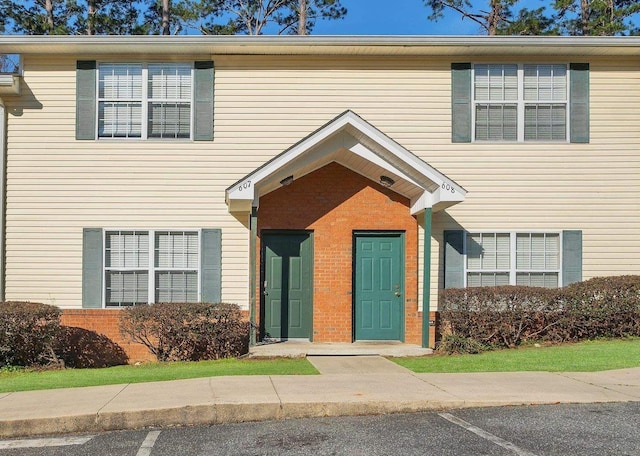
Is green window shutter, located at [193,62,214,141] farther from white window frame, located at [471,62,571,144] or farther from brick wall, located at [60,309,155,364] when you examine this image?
white window frame, located at [471,62,571,144]

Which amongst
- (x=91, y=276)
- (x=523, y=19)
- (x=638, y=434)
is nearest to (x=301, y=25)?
(x=523, y=19)

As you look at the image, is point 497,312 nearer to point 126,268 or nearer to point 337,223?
point 337,223

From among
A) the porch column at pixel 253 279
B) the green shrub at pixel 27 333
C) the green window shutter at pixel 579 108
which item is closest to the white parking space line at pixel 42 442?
the green shrub at pixel 27 333

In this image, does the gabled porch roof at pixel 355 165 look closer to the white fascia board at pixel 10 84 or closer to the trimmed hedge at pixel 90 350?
the trimmed hedge at pixel 90 350

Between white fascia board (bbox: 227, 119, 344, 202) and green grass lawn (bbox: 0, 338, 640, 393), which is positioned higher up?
white fascia board (bbox: 227, 119, 344, 202)

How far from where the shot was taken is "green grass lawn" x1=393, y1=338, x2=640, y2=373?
10312 mm

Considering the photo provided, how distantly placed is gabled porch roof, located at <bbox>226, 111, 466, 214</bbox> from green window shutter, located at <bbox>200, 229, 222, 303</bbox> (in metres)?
0.78

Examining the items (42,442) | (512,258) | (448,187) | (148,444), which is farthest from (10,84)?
(512,258)

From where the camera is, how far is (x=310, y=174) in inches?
536

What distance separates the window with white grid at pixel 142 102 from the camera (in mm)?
13570

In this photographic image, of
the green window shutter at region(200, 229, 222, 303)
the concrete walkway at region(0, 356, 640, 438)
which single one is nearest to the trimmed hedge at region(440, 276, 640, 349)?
the concrete walkway at region(0, 356, 640, 438)

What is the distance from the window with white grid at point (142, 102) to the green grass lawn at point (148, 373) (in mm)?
4539

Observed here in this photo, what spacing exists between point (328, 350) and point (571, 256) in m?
5.14

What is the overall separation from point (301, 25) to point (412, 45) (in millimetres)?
17802
